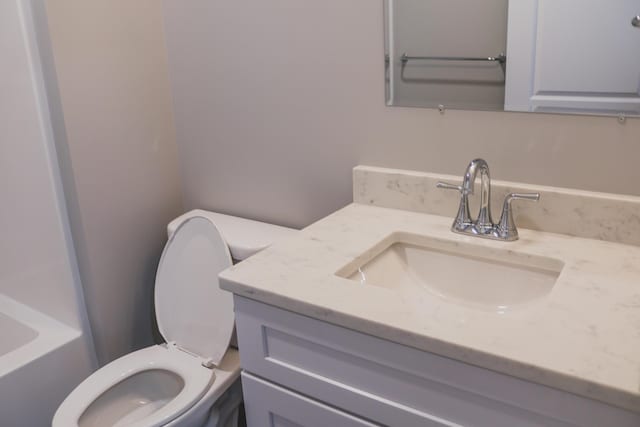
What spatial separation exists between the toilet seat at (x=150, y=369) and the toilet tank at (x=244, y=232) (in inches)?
13.1

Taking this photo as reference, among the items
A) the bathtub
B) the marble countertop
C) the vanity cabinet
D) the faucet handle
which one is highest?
the faucet handle

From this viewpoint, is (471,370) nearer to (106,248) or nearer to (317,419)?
(317,419)

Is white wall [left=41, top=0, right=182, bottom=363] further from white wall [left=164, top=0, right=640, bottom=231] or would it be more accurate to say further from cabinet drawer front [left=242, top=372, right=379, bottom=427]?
cabinet drawer front [left=242, top=372, right=379, bottom=427]

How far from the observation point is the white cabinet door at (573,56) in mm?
1174

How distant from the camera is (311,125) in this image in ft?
5.37

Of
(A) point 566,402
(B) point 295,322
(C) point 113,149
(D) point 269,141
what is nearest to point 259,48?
(D) point 269,141

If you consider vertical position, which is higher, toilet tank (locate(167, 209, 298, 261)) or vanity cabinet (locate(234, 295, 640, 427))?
toilet tank (locate(167, 209, 298, 261))

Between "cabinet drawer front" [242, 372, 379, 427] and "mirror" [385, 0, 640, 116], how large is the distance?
75 centimetres

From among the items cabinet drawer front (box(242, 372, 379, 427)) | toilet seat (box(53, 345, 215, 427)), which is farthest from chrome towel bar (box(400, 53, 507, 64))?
toilet seat (box(53, 345, 215, 427))

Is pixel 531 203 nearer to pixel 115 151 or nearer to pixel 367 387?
pixel 367 387

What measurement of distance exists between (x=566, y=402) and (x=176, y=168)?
1.47m

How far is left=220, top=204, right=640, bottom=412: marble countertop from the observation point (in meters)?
0.85

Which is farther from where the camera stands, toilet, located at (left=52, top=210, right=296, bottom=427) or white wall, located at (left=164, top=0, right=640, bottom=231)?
toilet, located at (left=52, top=210, right=296, bottom=427)

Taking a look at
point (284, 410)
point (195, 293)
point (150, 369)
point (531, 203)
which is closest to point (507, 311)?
point (531, 203)
